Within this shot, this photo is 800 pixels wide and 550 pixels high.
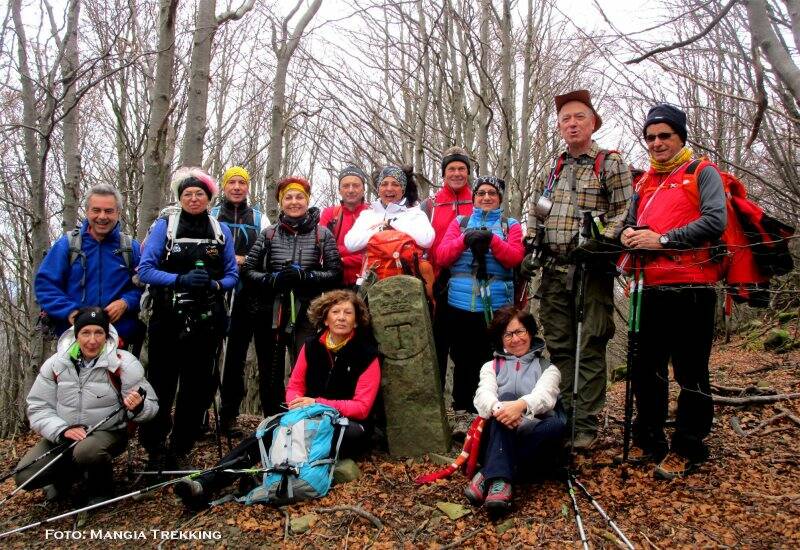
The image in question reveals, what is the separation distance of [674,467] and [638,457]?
0.28 meters

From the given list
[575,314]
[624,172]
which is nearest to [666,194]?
[624,172]

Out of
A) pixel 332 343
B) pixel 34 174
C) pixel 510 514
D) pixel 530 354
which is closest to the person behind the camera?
pixel 510 514

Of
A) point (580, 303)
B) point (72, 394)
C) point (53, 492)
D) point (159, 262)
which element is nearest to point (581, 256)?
point (580, 303)

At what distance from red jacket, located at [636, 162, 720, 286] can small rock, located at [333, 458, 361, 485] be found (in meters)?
2.48

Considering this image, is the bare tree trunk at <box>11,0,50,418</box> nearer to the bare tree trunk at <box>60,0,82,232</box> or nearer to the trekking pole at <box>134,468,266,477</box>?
the bare tree trunk at <box>60,0,82,232</box>

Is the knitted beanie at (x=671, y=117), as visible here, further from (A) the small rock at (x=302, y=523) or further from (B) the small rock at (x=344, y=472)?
(A) the small rock at (x=302, y=523)

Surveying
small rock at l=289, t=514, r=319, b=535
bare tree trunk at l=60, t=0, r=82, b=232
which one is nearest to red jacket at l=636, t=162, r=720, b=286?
small rock at l=289, t=514, r=319, b=535

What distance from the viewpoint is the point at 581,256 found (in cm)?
396

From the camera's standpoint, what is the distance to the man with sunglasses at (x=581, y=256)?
4.03 metres

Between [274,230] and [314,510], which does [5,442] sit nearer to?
[274,230]

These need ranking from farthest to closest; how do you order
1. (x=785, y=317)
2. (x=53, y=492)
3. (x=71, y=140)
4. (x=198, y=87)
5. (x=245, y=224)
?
(x=785, y=317) < (x=71, y=140) < (x=198, y=87) < (x=245, y=224) < (x=53, y=492)

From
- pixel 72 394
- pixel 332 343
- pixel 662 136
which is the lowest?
pixel 72 394

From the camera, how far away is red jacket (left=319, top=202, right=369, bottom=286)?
5039mm

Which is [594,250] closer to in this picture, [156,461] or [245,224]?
[245,224]
